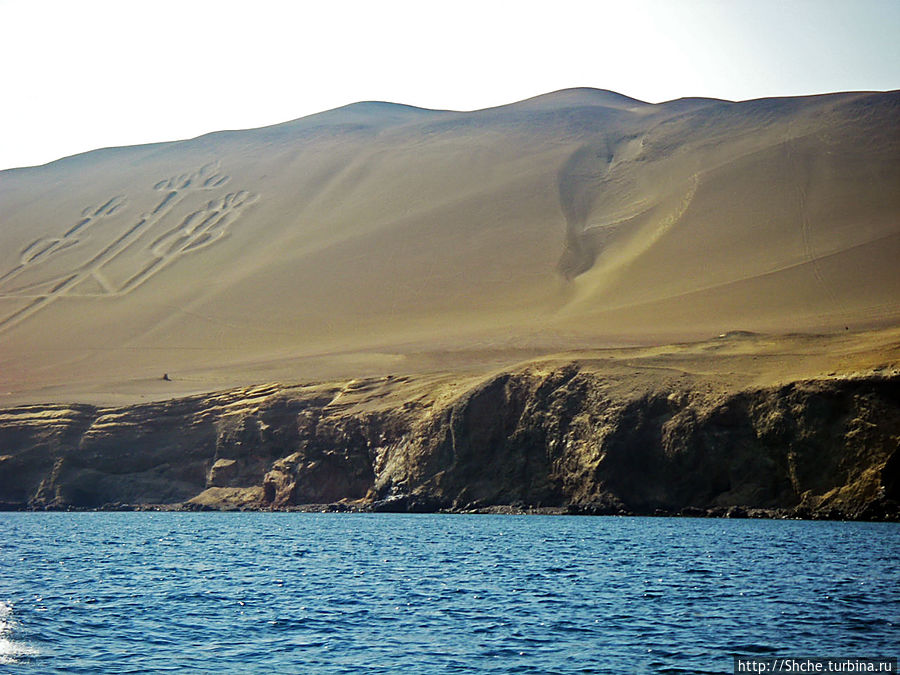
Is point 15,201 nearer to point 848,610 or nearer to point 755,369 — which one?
point 755,369

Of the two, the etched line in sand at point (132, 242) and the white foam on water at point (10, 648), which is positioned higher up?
the etched line in sand at point (132, 242)

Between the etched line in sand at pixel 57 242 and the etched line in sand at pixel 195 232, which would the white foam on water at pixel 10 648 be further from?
the etched line in sand at pixel 57 242

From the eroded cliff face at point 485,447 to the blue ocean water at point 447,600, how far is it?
24.6 ft

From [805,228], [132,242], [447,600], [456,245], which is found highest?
[132,242]

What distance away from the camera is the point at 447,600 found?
25.2 m

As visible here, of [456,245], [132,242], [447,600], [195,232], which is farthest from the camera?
[195,232]

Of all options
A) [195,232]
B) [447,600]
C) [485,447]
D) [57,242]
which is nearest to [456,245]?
[195,232]

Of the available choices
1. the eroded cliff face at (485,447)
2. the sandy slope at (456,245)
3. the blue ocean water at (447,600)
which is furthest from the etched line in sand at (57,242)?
the blue ocean water at (447,600)

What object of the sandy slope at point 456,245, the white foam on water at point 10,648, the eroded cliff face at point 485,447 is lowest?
the eroded cliff face at point 485,447

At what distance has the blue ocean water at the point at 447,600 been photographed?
1902 centimetres

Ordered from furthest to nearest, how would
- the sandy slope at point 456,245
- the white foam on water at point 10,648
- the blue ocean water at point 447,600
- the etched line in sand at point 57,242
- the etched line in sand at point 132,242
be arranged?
the etched line in sand at point 57,242 → the etched line in sand at point 132,242 → the sandy slope at point 456,245 → the blue ocean water at point 447,600 → the white foam on water at point 10,648

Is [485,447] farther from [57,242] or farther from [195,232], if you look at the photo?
[57,242]

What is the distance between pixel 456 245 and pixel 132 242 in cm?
4141

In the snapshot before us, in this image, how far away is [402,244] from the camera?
112 m
